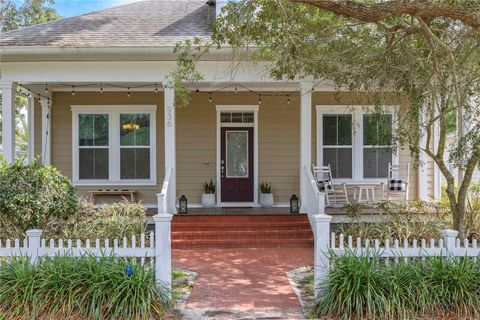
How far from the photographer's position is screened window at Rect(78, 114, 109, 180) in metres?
11.0

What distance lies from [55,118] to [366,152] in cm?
837

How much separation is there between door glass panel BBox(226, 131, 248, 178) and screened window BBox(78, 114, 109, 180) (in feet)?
10.7

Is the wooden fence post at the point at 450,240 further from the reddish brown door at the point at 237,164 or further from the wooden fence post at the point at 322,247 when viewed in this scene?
the reddish brown door at the point at 237,164

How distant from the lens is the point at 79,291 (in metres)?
4.55

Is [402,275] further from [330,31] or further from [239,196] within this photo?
[239,196]

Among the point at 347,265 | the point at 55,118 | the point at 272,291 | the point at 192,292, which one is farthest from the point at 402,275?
the point at 55,118

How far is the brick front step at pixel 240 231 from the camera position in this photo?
8.51m

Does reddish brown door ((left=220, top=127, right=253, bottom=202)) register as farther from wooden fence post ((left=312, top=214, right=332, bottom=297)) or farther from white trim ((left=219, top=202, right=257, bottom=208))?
wooden fence post ((left=312, top=214, right=332, bottom=297))

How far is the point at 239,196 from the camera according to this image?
11156 millimetres

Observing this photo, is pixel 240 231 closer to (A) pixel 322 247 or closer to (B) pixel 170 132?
(B) pixel 170 132

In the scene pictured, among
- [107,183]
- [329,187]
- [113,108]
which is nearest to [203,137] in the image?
[113,108]

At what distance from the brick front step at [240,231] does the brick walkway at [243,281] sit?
0.92ft

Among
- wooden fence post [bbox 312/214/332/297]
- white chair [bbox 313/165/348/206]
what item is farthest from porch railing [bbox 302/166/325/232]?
wooden fence post [bbox 312/214/332/297]

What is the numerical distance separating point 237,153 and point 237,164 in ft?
0.99
